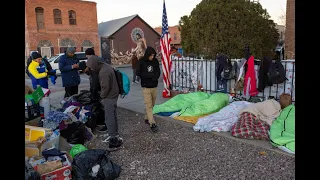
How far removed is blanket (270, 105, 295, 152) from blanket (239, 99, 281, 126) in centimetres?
15

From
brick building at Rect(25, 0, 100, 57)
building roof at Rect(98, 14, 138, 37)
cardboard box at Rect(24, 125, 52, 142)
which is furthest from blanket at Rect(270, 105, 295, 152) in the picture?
building roof at Rect(98, 14, 138, 37)

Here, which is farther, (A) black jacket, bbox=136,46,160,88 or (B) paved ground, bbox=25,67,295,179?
(A) black jacket, bbox=136,46,160,88

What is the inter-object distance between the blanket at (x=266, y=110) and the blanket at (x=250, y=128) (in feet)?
0.32

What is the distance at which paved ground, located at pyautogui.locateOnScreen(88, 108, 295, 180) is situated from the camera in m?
3.50

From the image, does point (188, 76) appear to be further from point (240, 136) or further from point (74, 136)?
point (74, 136)

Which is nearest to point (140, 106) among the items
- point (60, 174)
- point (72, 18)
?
point (60, 174)

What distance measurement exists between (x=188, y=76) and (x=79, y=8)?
979 inches

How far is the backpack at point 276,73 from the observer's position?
21.2 ft

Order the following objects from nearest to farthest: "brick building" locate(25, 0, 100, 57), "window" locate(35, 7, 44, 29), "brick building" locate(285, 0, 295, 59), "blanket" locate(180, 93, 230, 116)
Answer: "blanket" locate(180, 93, 230, 116), "brick building" locate(285, 0, 295, 59), "brick building" locate(25, 0, 100, 57), "window" locate(35, 7, 44, 29)

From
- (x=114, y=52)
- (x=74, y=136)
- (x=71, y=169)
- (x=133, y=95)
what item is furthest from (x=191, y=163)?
(x=114, y=52)

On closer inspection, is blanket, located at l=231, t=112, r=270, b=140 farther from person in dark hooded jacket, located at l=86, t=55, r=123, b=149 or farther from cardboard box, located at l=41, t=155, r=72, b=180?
cardboard box, located at l=41, t=155, r=72, b=180

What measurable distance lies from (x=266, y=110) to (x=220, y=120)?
3.23ft

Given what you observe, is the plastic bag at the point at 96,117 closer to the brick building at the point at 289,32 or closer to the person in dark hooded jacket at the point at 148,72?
the person in dark hooded jacket at the point at 148,72

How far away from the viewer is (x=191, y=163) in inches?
152
